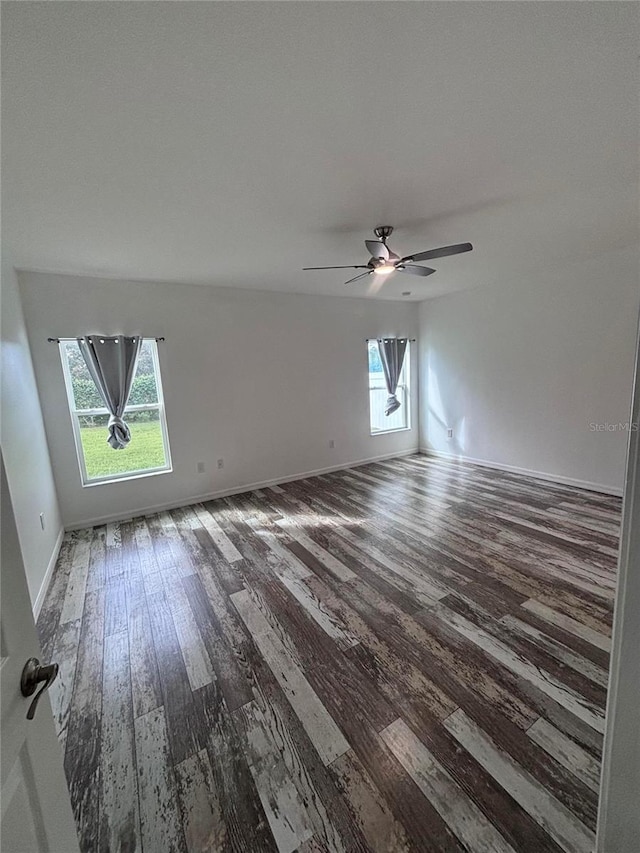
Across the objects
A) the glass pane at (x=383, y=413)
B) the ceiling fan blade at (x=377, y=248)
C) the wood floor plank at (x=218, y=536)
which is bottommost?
Answer: the wood floor plank at (x=218, y=536)

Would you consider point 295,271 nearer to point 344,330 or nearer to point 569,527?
point 344,330

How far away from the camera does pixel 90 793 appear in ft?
4.05

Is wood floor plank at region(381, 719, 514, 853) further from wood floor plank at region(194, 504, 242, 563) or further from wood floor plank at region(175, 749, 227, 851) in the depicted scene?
wood floor plank at region(194, 504, 242, 563)

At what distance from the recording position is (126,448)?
383 centimetres

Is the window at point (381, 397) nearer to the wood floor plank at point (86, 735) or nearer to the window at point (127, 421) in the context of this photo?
the window at point (127, 421)

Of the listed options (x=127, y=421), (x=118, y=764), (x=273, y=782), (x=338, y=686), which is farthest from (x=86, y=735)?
(x=127, y=421)

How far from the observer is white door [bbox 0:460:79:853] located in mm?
613

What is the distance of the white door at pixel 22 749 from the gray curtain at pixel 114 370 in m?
3.10

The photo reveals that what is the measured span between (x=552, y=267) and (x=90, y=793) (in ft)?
17.7

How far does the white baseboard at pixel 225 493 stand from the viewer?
363 cm

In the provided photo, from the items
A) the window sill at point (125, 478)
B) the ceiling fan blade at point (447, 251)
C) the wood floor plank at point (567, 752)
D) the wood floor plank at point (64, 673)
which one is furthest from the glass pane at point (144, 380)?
the wood floor plank at point (567, 752)

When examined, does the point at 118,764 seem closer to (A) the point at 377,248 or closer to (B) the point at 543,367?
(A) the point at 377,248

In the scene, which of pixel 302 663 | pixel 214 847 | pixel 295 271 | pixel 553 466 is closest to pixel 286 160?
pixel 295 271

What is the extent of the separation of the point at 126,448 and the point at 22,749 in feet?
11.7
